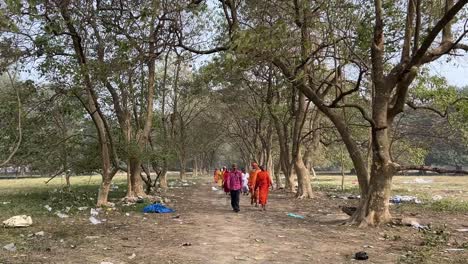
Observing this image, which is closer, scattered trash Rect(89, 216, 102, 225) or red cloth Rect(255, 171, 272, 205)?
scattered trash Rect(89, 216, 102, 225)

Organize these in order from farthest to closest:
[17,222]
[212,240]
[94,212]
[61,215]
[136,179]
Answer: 1. [136,179]
2. [94,212]
3. [61,215]
4. [17,222]
5. [212,240]

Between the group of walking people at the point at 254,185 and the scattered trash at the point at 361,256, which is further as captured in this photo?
the group of walking people at the point at 254,185

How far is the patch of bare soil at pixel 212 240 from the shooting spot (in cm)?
827

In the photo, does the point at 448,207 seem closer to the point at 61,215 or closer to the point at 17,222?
the point at 61,215

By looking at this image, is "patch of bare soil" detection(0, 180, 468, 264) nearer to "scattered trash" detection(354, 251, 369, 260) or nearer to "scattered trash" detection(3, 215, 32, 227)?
"scattered trash" detection(354, 251, 369, 260)

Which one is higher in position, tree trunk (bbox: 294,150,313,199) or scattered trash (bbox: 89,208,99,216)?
tree trunk (bbox: 294,150,313,199)

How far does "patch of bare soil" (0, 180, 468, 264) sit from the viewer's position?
827cm

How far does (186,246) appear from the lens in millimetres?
9305

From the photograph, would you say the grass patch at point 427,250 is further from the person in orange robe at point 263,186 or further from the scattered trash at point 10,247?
the scattered trash at point 10,247

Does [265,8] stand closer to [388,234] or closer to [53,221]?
[388,234]

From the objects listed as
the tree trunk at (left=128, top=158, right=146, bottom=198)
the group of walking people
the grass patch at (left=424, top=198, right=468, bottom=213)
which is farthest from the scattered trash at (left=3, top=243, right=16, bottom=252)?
the grass patch at (left=424, top=198, right=468, bottom=213)

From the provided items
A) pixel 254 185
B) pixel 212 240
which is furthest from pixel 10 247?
pixel 254 185

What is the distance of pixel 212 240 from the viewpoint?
9930 mm

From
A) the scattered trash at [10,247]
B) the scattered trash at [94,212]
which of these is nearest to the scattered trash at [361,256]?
the scattered trash at [10,247]
